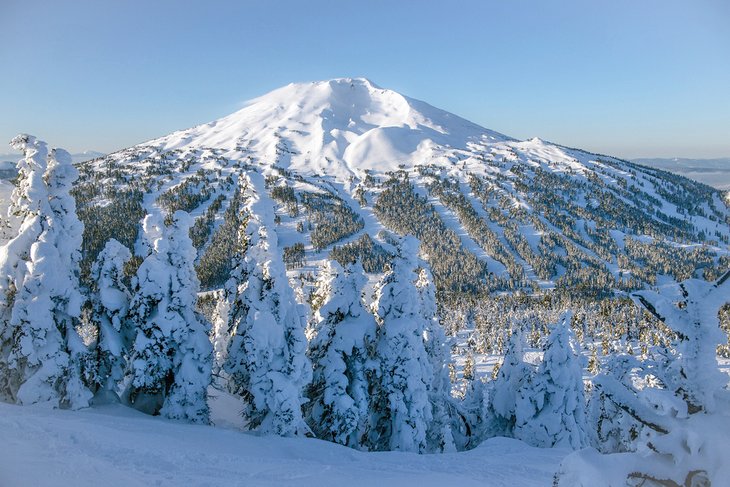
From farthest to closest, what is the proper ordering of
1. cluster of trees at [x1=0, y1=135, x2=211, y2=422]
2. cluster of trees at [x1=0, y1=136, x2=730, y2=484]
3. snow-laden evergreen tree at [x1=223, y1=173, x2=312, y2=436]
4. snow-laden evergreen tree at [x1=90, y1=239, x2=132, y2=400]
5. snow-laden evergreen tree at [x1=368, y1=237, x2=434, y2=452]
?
snow-laden evergreen tree at [x1=368, y1=237, x2=434, y2=452], snow-laden evergreen tree at [x1=90, y1=239, x2=132, y2=400], snow-laden evergreen tree at [x1=223, y1=173, x2=312, y2=436], cluster of trees at [x1=0, y1=136, x2=730, y2=484], cluster of trees at [x1=0, y1=135, x2=211, y2=422]

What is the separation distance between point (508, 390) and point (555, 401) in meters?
3.13

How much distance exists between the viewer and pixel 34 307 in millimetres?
18109

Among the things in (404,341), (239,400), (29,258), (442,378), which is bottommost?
(239,400)

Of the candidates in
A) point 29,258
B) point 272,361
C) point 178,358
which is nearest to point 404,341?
point 272,361

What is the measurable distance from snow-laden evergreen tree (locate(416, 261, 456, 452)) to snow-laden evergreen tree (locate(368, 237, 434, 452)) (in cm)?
350

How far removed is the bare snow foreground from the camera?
11.1m

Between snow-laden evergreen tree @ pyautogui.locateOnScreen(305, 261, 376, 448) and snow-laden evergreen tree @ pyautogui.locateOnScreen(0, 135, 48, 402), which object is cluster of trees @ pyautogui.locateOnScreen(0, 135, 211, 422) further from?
snow-laden evergreen tree @ pyautogui.locateOnScreen(305, 261, 376, 448)

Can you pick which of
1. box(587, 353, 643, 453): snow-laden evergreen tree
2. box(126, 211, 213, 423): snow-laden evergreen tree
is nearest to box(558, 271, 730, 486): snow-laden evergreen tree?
box(587, 353, 643, 453): snow-laden evergreen tree

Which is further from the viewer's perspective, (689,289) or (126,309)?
(126,309)

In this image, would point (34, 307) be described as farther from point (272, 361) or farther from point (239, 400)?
point (239, 400)

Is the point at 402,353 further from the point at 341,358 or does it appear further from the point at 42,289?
the point at 42,289

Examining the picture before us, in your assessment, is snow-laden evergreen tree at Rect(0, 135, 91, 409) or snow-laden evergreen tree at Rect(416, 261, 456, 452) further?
snow-laden evergreen tree at Rect(416, 261, 456, 452)

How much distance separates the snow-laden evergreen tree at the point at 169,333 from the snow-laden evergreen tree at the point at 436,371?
12.5 m

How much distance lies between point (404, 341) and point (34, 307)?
15.9 m
